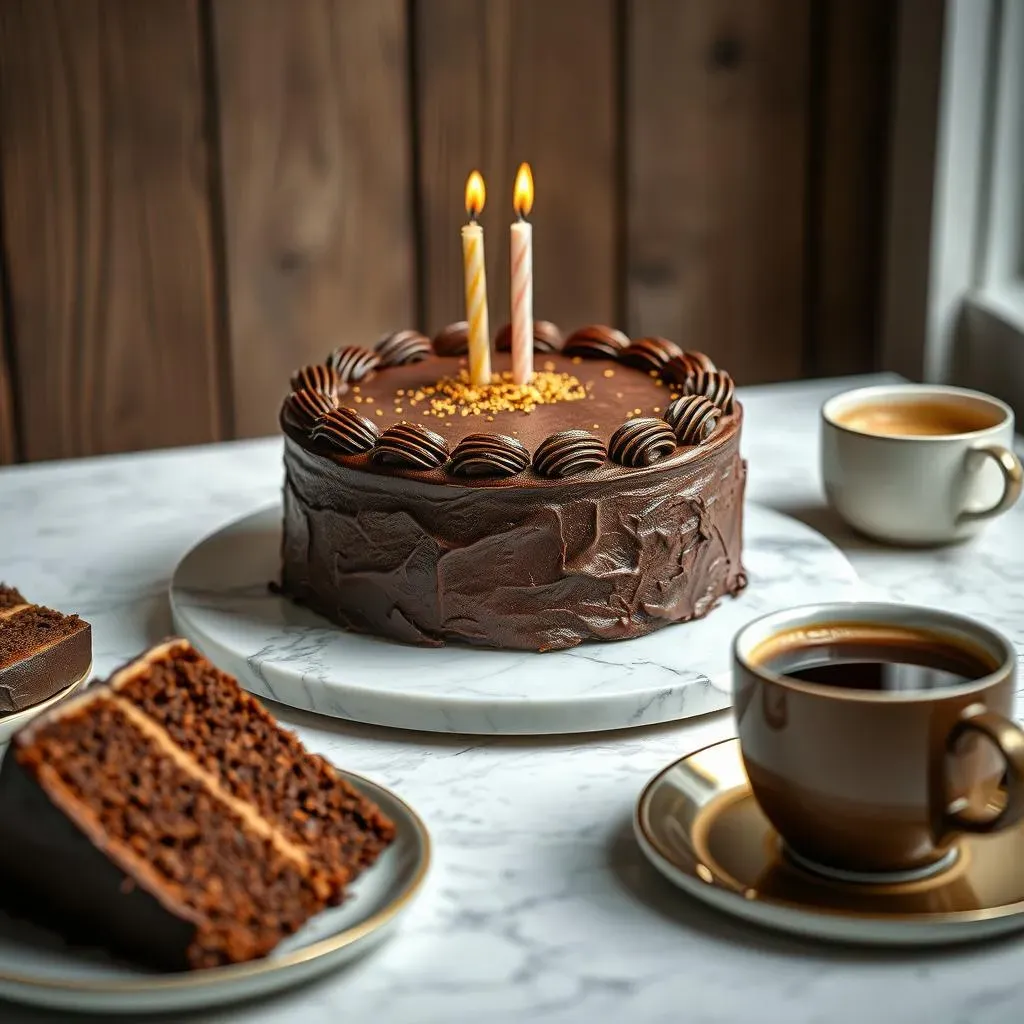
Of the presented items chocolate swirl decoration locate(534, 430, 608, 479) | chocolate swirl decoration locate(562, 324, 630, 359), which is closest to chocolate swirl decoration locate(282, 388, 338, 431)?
chocolate swirl decoration locate(534, 430, 608, 479)

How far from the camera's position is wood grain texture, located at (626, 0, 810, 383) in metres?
2.63

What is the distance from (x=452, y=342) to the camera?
1.93 meters

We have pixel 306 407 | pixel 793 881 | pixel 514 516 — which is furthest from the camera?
pixel 306 407

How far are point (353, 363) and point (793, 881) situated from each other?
0.93 m

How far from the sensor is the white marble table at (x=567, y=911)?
1.02m

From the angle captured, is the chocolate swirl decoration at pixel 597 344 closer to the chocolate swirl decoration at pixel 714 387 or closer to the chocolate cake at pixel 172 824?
the chocolate swirl decoration at pixel 714 387

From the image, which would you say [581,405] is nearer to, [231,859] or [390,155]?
[231,859]

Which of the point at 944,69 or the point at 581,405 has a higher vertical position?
the point at 944,69

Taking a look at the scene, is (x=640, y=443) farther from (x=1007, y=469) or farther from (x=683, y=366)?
(x=1007, y=469)

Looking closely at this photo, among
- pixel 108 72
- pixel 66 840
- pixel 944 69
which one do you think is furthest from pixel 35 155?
pixel 66 840

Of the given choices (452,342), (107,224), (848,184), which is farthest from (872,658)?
(848,184)

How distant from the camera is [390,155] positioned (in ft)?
8.38

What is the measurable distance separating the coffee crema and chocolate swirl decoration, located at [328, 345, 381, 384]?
0.59 metres

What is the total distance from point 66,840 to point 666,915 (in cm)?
43
